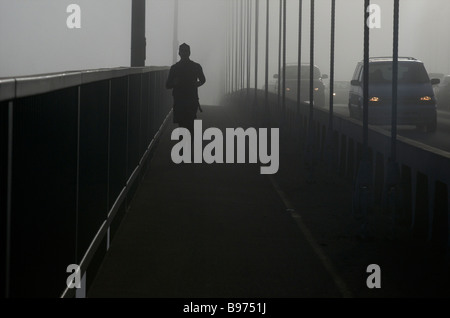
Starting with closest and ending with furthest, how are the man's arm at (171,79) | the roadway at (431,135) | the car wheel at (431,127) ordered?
the man's arm at (171,79) → the roadway at (431,135) → the car wheel at (431,127)

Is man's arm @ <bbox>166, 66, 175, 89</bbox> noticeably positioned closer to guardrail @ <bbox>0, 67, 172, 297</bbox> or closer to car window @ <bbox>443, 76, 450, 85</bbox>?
guardrail @ <bbox>0, 67, 172, 297</bbox>

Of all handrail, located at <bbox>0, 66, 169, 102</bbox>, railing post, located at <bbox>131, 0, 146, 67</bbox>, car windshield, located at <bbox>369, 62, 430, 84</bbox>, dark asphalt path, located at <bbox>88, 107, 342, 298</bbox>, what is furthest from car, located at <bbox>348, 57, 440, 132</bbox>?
handrail, located at <bbox>0, 66, 169, 102</bbox>

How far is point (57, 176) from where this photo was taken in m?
6.68

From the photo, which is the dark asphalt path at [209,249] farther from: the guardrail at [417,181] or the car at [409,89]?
the car at [409,89]

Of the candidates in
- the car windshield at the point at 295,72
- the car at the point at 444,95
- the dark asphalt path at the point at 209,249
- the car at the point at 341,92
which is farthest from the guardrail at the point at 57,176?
the car at the point at 341,92

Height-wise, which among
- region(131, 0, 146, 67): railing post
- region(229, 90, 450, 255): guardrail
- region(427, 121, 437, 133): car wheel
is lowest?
region(229, 90, 450, 255): guardrail

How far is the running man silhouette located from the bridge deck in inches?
177

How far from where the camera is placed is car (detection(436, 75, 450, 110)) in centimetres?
5162

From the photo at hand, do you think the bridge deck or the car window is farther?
the car window

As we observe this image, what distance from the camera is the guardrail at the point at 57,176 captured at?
5.22 meters

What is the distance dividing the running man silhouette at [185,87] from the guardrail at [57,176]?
354 inches
